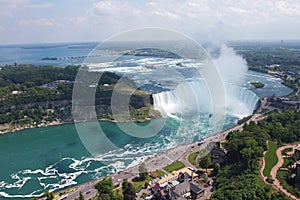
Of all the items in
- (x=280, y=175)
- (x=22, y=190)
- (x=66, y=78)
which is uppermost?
(x=66, y=78)

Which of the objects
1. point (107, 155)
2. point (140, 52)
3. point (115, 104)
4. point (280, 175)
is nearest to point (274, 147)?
point (280, 175)

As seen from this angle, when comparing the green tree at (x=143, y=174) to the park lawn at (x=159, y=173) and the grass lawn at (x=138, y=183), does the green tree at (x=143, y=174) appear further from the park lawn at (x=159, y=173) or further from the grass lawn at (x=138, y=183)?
the park lawn at (x=159, y=173)

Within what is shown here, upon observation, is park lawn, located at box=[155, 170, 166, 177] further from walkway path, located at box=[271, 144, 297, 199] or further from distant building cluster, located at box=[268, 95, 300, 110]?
distant building cluster, located at box=[268, 95, 300, 110]

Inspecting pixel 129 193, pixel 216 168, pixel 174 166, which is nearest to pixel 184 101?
pixel 174 166

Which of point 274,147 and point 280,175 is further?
point 274,147

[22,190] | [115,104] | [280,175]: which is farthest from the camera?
[115,104]

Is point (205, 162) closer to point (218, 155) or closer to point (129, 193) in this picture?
point (218, 155)

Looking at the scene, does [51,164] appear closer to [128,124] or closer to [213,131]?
[128,124]
